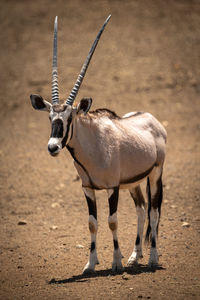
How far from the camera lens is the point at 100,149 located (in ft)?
23.2

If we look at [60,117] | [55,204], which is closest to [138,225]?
[60,117]

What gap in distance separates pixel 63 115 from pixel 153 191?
7.09 feet

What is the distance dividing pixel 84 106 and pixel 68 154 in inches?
304

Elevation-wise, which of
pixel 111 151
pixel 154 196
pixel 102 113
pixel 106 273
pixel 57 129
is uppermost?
pixel 102 113

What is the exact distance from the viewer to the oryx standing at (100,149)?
679 cm

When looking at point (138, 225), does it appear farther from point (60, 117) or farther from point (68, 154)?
point (68, 154)

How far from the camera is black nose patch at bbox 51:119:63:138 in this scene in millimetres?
6562

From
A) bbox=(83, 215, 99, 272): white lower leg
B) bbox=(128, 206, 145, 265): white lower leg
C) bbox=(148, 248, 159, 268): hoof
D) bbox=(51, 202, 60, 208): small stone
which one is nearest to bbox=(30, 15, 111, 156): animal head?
bbox=(83, 215, 99, 272): white lower leg

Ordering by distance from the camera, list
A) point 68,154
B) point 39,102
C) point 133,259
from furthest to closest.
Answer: point 68,154
point 133,259
point 39,102

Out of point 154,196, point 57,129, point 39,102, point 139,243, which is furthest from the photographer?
point 154,196

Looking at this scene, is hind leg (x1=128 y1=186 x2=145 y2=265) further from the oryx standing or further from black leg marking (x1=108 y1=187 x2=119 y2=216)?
black leg marking (x1=108 y1=187 x2=119 y2=216)

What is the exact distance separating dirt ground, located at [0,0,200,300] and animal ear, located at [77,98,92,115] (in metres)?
2.26

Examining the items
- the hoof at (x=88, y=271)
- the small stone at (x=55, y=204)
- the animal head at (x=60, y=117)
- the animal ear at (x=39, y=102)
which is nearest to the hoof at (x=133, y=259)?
the hoof at (x=88, y=271)

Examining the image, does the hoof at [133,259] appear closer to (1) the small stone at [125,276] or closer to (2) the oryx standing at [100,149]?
(2) the oryx standing at [100,149]
